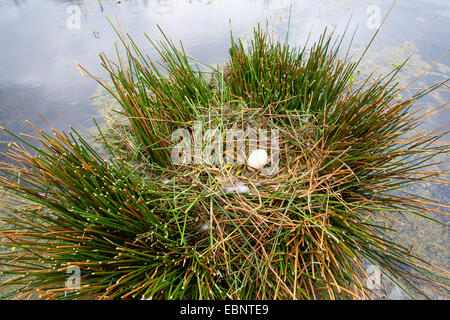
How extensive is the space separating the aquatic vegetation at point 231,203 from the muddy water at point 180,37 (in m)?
0.40

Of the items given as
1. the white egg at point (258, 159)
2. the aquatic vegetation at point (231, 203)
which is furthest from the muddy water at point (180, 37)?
the white egg at point (258, 159)

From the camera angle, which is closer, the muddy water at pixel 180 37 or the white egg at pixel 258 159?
the white egg at pixel 258 159

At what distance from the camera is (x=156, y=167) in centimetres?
115

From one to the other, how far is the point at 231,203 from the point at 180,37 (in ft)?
7.10

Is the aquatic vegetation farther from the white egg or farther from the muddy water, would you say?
the muddy water

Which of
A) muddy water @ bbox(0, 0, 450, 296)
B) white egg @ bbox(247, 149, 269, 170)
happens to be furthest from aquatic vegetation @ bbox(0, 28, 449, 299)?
muddy water @ bbox(0, 0, 450, 296)

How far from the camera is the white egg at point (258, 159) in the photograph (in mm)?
1096

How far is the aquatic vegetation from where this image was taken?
2.66 ft

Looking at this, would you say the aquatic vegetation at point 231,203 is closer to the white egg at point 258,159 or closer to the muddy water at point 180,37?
the white egg at point 258,159

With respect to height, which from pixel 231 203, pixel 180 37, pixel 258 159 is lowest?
pixel 231 203

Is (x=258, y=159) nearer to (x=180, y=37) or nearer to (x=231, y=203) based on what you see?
(x=231, y=203)

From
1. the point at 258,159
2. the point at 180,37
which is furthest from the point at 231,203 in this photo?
the point at 180,37

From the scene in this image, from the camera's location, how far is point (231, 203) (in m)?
1.02
